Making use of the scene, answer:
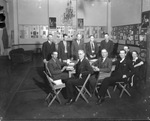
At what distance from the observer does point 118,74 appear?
14.2 ft

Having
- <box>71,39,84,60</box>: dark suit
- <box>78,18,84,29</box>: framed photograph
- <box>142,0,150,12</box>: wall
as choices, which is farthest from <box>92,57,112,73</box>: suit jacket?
<box>78,18,84,29</box>: framed photograph

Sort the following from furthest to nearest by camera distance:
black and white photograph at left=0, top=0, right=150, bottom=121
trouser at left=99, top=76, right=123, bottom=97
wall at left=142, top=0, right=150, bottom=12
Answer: wall at left=142, top=0, right=150, bottom=12, trouser at left=99, top=76, right=123, bottom=97, black and white photograph at left=0, top=0, right=150, bottom=121

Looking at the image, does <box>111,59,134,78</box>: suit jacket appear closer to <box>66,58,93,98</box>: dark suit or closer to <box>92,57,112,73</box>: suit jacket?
<box>92,57,112,73</box>: suit jacket

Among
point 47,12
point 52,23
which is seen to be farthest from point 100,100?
point 47,12

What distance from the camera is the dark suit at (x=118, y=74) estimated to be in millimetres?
4048

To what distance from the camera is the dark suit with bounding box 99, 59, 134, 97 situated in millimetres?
4048

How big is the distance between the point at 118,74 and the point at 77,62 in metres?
1.08

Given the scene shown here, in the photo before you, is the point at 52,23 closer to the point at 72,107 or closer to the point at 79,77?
the point at 79,77

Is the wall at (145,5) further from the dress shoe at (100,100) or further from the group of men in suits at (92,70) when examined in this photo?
the dress shoe at (100,100)

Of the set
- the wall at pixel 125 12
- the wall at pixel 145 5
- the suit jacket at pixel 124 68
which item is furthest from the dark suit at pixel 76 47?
the wall at pixel 125 12

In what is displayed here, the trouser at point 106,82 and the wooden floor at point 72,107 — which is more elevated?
the trouser at point 106,82

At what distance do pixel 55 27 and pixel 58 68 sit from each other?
25.4 feet

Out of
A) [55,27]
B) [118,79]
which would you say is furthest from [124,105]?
[55,27]

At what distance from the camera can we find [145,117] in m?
3.25
